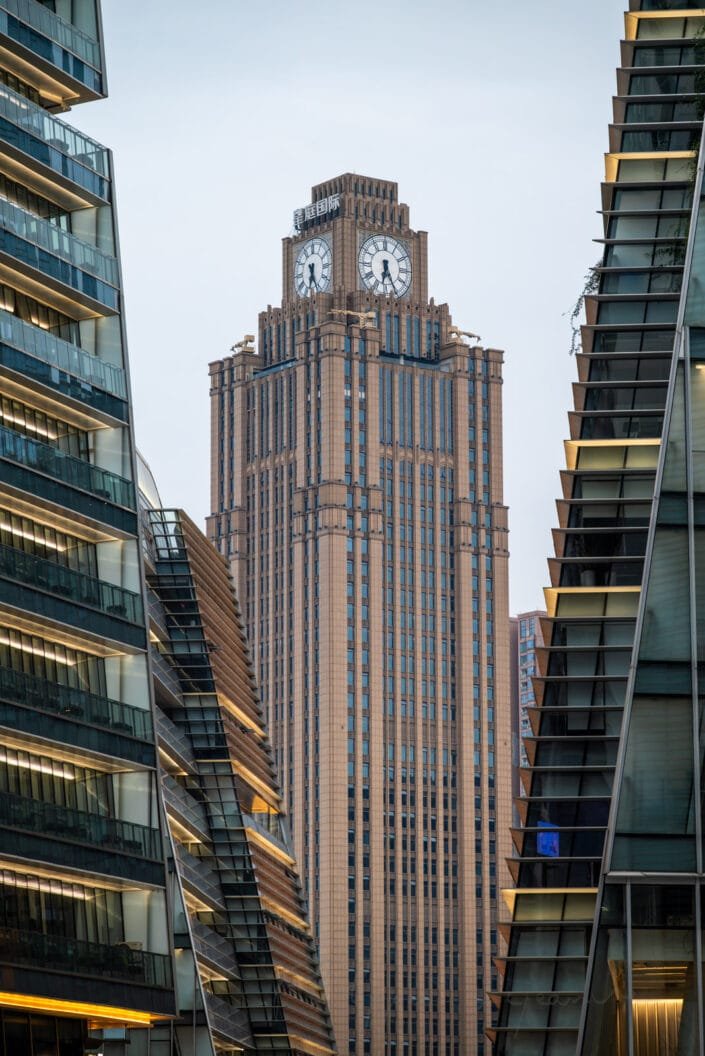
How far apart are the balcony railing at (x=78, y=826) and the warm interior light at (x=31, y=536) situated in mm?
8232

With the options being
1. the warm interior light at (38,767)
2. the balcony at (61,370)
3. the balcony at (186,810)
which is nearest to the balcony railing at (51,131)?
the balcony at (61,370)

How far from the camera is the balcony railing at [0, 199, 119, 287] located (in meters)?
64.5

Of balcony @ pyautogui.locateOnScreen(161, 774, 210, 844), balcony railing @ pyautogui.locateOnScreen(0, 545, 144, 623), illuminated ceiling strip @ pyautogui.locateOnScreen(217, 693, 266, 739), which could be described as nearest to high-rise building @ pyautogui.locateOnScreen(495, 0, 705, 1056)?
balcony railing @ pyautogui.locateOnScreen(0, 545, 144, 623)

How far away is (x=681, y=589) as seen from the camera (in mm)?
42062

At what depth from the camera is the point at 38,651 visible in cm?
6412

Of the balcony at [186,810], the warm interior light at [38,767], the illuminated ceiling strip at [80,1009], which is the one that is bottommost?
the illuminated ceiling strip at [80,1009]

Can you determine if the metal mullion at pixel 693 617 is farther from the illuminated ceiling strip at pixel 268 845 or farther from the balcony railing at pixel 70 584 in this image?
the illuminated ceiling strip at pixel 268 845

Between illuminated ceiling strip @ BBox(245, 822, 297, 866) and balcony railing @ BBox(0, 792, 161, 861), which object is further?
illuminated ceiling strip @ BBox(245, 822, 297, 866)

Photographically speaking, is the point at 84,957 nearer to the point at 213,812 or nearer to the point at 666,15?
the point at 666,15

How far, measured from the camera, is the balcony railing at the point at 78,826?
5916 centimetres

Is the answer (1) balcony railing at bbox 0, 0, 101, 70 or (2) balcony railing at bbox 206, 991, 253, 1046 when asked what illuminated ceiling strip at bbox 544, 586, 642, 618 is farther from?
(2) balcony railing at bbox 206, 991, 253, 1046

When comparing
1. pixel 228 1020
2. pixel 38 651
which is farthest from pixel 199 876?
pixel 38 651

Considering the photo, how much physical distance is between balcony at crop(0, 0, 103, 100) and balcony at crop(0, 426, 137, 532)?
12036 millimetres

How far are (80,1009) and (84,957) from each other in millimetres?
1709
